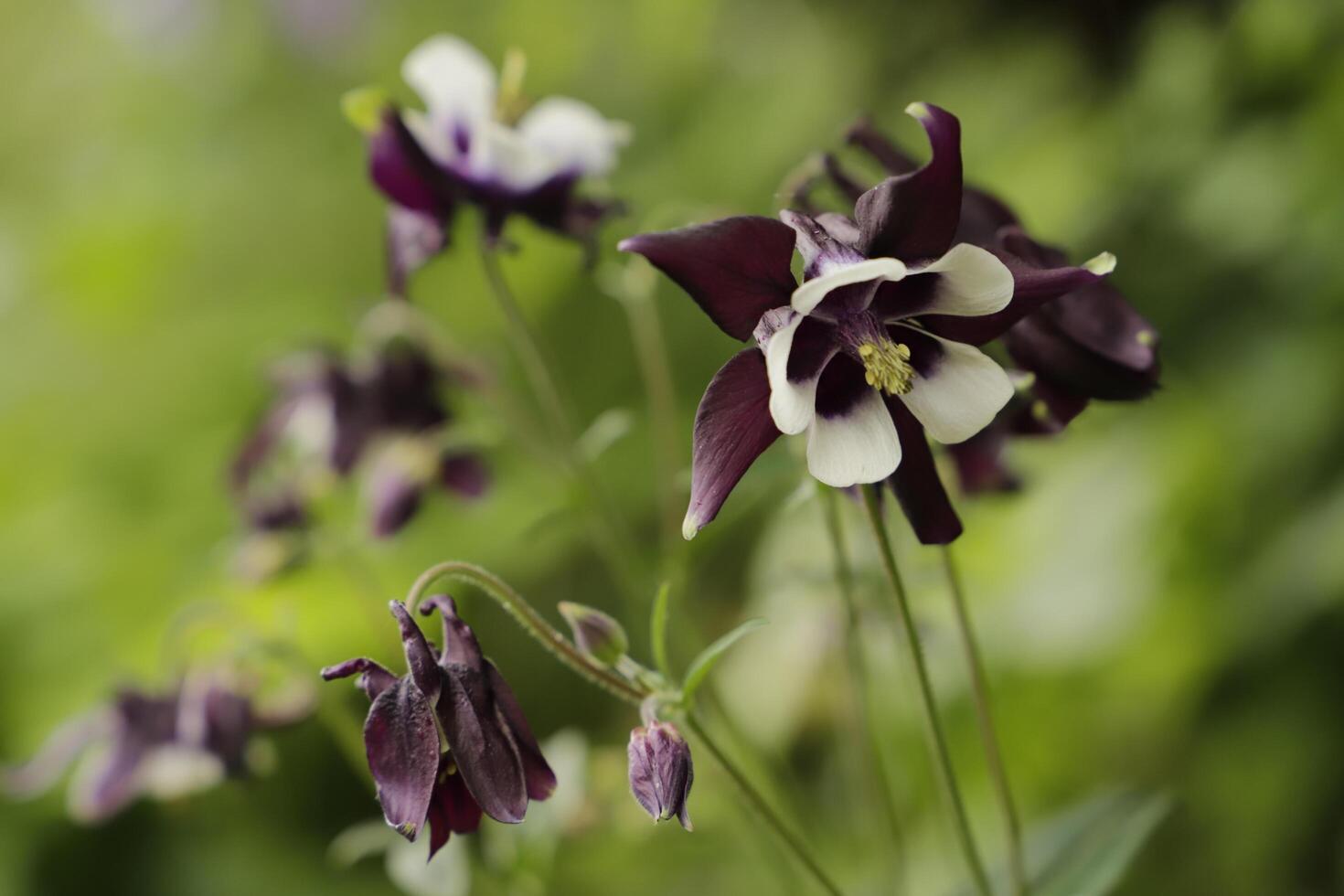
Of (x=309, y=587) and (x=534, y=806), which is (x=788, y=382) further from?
(x=309, y=587)

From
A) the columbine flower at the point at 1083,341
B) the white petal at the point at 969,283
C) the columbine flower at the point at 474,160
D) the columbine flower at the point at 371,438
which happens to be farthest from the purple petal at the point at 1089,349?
the columbine flower at the point at 371,438

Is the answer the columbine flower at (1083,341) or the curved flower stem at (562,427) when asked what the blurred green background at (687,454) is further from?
the columbine flower at (1083,341)

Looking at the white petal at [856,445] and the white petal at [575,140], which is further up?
the white petal at [575,140]

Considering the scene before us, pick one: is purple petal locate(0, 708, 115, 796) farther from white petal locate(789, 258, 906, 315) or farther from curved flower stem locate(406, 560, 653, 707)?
white petal locate(789, 258, 906, 315)

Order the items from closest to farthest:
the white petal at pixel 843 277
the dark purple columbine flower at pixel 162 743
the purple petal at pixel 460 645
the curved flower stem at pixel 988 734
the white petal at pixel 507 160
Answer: the white petal at pixel 843 277 → the purple petal at pixel 460 645 → the curved flower stem at pixel 988 734 → the white petal at pixel 507 160 → the dark purple columbine flower at pixel 162 743

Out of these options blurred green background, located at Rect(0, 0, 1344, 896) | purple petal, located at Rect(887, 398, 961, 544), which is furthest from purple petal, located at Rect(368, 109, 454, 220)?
purple petal, located at Rect(887, 398, 961, 544)

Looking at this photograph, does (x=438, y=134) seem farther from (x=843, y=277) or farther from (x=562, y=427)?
(x=843, y=277)

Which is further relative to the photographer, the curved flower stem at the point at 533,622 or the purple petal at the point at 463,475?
the purple petal at the point at 463,475
